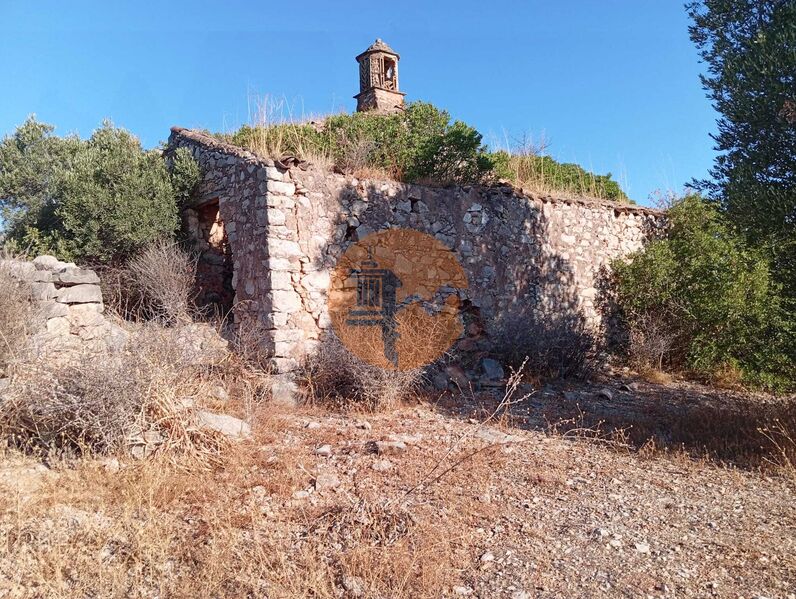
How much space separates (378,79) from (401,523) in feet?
57.6

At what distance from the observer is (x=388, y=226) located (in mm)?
7695

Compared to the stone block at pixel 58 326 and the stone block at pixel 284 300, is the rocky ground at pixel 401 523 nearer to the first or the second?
the stone block at pixel 284 300

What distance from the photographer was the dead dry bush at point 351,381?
623 cm

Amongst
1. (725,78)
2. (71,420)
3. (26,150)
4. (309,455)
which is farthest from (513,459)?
(26,150)

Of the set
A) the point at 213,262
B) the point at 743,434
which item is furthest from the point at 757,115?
the point at 213,262

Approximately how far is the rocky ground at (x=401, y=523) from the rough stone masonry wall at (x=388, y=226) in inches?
89.6

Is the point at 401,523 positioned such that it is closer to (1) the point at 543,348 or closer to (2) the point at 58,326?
(2) the point at 58,326

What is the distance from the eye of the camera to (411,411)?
626 cm

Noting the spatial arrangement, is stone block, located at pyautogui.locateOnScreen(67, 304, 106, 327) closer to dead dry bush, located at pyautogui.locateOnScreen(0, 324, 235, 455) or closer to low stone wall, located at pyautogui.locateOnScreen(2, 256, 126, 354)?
low stone wall, located at pyautogui.locateOnScreen(2, 256, 126, 354)

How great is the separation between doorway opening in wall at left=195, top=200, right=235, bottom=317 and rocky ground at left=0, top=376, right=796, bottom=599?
11.3ft

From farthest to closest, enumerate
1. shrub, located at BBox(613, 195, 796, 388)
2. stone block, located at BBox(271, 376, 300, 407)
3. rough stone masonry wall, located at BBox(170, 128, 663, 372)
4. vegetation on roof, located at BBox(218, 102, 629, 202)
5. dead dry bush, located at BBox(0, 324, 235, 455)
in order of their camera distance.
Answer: vegetation on roof, located at BBox(218, 102, 629, 202)
shrub, located at BBox(613, 195, 796, 388)
rough stone masonry wall, located at BBox(170, 128, 663, 372)
stone block, located at BBox(271, 376, 300, 407)
dead dry bush, located at BBox(0, 324, 235, 455)

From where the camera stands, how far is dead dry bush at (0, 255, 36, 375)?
558 cm

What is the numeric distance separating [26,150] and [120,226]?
18.0 feet

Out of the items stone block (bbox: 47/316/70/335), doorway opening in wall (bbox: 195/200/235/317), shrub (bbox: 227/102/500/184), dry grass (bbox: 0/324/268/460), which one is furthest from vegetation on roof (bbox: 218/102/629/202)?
dry grass (bbox: 0/324/268/460)
